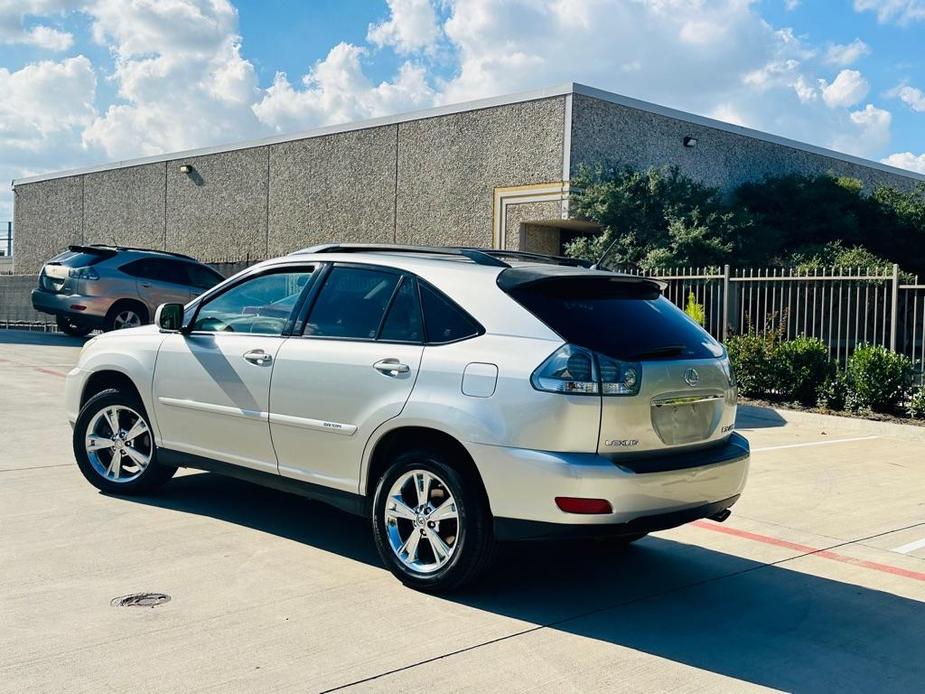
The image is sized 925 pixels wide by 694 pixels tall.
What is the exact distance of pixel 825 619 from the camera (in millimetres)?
4945

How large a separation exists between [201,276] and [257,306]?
492 inches

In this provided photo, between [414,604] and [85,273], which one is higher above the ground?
[85,273]

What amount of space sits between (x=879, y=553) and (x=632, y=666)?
9.24 ft

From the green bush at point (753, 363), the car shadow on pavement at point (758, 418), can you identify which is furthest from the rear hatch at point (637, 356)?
the green bush at point (753, 363)

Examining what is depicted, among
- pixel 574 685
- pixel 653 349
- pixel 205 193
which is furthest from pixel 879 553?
pixel 205 193

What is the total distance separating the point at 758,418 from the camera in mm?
12789

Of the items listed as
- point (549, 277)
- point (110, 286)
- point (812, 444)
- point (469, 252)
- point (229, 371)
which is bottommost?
point (812, 444)

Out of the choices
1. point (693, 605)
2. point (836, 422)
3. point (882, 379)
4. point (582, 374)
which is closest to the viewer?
point (582, 374)

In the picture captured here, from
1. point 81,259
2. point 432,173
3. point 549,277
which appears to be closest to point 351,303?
point 549,277

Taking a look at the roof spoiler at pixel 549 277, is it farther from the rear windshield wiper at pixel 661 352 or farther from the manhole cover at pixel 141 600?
the manhole cover at pixel 141 600

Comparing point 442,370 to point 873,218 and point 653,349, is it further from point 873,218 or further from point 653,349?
point 873,218

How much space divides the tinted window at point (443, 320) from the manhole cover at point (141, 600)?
6.07 feet

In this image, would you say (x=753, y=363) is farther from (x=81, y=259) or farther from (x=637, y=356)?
(x=81, y=259)

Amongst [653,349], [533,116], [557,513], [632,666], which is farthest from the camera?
[533,116]
